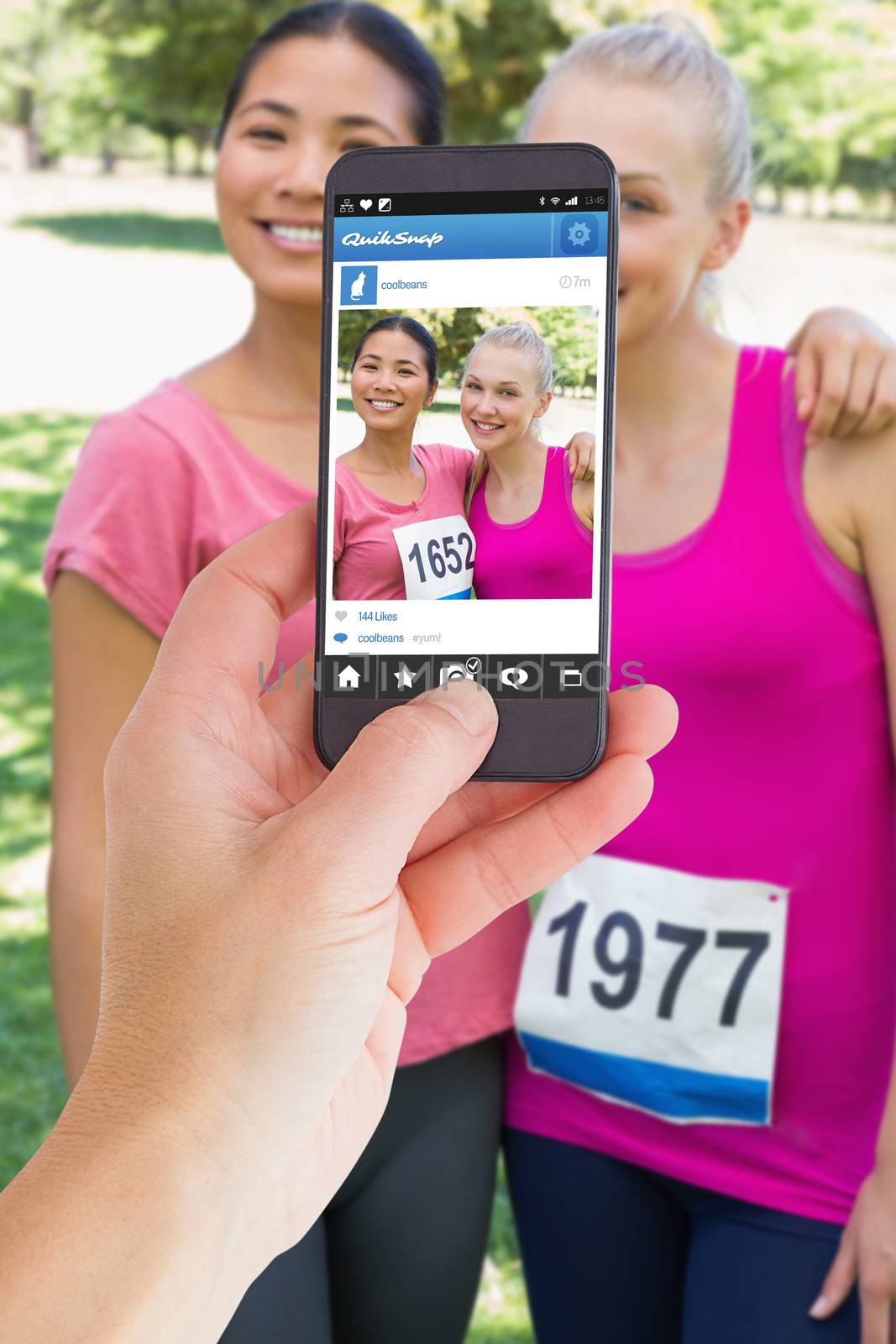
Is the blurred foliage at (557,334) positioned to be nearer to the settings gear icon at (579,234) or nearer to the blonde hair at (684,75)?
the settings gear icon at (579,234)

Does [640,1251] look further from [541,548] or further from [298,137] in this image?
[298,137]

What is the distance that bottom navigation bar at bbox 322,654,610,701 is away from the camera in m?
1.52

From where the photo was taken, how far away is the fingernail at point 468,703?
1.38 m

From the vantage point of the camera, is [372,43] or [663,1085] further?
[372,43]

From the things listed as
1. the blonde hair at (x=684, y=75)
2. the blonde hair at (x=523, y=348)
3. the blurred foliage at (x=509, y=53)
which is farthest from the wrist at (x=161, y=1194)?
the blurred foliage at (x=509, y=53)

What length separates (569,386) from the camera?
1.56 meters

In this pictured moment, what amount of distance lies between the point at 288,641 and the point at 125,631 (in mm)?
269

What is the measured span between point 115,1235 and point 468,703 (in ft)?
1.98

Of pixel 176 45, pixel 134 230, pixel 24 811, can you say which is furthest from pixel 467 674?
pixel 134 230

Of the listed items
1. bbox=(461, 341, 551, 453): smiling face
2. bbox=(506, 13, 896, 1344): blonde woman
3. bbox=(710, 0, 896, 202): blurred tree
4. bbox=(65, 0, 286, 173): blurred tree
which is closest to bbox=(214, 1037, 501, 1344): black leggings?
bbox=(506, 13, 896, 1344): blonde woman

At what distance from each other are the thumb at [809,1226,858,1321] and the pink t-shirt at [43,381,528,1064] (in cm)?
63

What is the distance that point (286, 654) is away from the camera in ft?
7.06

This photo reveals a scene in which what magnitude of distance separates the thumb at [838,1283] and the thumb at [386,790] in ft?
3.69

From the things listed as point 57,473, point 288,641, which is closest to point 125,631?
point 288,641
